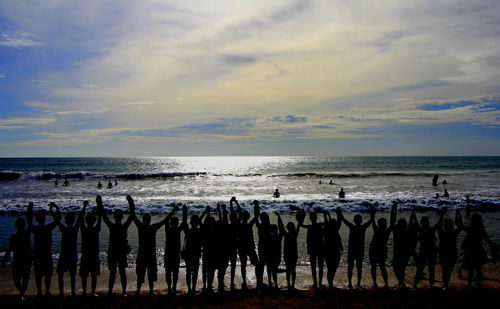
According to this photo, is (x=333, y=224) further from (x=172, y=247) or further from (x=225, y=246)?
(x=172, y=247)

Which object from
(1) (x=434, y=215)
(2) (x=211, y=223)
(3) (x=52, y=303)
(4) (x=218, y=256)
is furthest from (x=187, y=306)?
(1) (x=434, y=215)

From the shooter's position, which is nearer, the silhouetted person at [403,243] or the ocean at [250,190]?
the silhouetted person at [403,243]

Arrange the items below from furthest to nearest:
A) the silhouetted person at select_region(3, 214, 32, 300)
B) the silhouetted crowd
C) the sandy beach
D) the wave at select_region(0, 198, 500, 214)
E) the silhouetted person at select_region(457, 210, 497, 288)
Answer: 1. the wave at select_region(0, 198, 500, 214)
2. the silhouetted person at select_region(457, 210, 497, 288)
3. the silhouetted crowd
4. the silhouetted person at select_region(3, 214, 32, 300)
5. the sandy beach

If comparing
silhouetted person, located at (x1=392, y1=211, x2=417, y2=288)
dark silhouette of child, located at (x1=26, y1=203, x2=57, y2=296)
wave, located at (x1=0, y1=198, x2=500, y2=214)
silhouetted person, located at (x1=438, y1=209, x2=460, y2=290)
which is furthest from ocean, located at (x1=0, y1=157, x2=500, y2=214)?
dark silhouette of child, located at (x1=26, y1=203, x2=57, y2=296)

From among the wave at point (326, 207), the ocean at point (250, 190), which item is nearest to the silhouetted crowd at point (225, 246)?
the wave at point (326, 207)

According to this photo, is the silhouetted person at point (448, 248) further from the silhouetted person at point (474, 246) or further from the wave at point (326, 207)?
the wave at point (326, 207)

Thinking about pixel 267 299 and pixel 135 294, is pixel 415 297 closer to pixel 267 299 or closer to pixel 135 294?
pixel 267 299

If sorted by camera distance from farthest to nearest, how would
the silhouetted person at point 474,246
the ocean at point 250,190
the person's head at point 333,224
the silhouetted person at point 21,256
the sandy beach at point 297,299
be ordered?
the ocean at point 250,190
the silhouetted person at point 474,246
the person's head at point 333,224
the silhouetted person at point 21,256
the sandy beach at point 297,299

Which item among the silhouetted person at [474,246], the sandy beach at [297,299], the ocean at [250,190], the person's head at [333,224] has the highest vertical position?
the person's head at [333,224]

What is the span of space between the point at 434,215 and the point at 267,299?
13775mm

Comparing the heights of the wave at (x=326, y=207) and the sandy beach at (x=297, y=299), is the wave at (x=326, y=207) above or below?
below

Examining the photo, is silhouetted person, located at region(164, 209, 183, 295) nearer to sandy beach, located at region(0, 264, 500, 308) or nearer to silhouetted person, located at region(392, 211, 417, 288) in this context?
sandy beach, located at region(0, 264, 500, 308)

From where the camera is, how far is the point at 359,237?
268 inches

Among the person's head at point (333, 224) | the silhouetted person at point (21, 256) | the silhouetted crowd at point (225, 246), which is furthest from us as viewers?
the person's head at point (333, 224)
